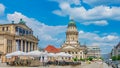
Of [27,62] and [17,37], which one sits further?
[17,37]

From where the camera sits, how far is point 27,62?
50812 mm

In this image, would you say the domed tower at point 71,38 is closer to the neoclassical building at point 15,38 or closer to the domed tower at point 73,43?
the domed tower at point 73,43

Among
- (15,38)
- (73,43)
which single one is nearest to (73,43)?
(73,43)

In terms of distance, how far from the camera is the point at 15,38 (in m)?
87.9

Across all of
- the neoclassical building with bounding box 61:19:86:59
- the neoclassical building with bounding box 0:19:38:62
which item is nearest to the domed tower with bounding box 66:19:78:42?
the neoclassical building with bounding box 61:19:86:59

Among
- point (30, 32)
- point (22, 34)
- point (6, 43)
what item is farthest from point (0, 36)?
point (30, 32)

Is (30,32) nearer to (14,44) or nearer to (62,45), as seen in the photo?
(14,44)

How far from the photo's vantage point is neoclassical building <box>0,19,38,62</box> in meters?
81.4

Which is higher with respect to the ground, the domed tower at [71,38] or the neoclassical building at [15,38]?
the domed tower at [71,38]

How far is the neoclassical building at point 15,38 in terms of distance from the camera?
81.4 metres

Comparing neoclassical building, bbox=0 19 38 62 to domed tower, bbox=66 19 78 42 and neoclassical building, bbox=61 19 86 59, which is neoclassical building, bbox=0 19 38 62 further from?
domed tower, bbox=66 19 78 42

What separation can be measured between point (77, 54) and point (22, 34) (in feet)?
323

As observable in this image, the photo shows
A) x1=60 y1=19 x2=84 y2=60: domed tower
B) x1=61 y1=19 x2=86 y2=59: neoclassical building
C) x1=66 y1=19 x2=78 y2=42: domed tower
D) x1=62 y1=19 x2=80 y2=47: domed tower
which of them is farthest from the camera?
x1=66 y1=19 x2=78 y2=42: domed tower

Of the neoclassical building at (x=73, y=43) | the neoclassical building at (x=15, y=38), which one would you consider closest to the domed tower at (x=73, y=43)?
the neoclassical building at (x=73, y=43)
